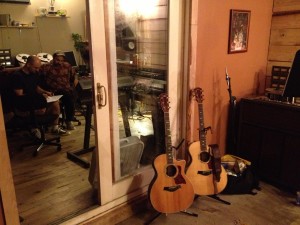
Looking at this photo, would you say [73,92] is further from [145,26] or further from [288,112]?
[288,112]

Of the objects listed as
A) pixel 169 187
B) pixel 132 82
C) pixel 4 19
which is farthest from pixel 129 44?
pixel 4 19

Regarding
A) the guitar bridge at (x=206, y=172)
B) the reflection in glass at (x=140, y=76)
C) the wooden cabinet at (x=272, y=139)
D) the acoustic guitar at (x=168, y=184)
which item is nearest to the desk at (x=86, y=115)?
the reflection in glass at (x=140, y=76)

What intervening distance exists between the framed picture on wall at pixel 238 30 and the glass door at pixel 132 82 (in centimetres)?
67

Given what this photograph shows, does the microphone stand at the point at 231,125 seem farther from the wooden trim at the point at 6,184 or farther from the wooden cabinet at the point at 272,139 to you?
the wooden trim at the point at 6,184

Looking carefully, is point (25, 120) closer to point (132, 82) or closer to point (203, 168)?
point (132, 82)

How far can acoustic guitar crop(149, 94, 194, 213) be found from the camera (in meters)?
2.21

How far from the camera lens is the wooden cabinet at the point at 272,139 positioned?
267cm

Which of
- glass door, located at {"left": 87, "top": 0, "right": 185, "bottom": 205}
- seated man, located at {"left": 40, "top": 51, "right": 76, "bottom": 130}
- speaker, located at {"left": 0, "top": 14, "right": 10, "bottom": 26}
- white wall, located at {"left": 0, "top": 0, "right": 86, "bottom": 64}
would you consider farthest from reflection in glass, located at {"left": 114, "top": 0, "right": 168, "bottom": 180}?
speaker, located at {"left": 0, "top": 14, "right": 10, "bottom": 26}

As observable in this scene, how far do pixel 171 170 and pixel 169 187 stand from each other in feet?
0.44

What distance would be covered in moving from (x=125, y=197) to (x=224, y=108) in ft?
4.80

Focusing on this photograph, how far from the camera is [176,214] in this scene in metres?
2.44

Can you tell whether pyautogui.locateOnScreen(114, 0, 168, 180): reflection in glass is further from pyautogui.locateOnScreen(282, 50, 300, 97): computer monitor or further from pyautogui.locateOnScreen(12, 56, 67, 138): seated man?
pyautogui.locateOnScreen(12, 56, 67, 138): seated man

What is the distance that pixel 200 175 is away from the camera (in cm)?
246

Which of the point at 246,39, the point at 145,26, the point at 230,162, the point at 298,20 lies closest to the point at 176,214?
the point at 230,162
